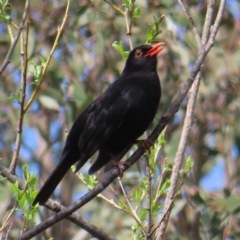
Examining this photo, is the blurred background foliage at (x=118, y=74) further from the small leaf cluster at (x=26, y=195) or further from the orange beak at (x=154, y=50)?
the small leaf cluster at (x=26, y=195)

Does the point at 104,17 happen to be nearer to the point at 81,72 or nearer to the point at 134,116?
the point at 81,72

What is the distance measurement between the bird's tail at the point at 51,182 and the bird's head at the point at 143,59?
39.1 inches

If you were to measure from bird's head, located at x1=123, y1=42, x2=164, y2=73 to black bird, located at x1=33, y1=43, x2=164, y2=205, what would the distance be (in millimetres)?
189

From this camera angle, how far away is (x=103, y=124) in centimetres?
514

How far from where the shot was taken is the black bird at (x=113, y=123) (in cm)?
506

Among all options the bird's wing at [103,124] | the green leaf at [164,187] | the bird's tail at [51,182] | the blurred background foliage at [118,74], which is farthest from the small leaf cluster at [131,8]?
the blurred background foliage at [118,74]

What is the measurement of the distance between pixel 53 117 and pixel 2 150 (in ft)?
3.40

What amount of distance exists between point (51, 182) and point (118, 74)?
111 inches

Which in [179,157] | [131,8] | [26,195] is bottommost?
[26,195]

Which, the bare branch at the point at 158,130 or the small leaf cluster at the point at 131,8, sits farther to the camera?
the small leaf cluster at the point at 131,8

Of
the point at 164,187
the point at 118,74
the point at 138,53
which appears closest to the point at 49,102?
the point at 118,74

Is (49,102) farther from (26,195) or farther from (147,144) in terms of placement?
(26,195)

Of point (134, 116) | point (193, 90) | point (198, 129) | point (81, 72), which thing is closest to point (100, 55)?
point (81, 72)

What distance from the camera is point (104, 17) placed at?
23.9ft
